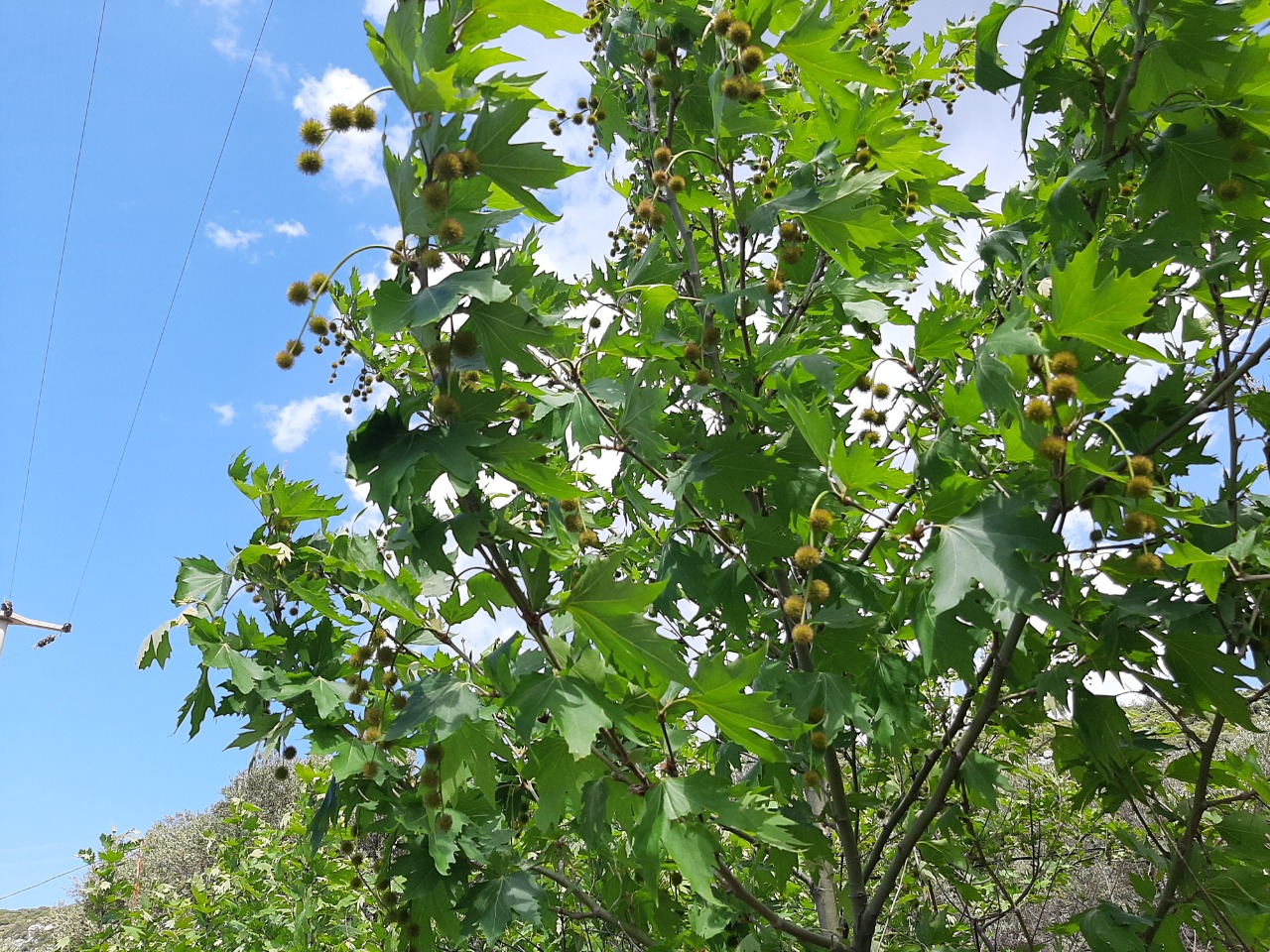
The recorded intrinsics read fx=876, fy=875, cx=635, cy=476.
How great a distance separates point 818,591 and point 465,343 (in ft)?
3.75

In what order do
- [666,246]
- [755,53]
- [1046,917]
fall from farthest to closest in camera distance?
[1046,917]
[666,246]
[755,53]

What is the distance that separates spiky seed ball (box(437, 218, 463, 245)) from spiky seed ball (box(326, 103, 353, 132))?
0.59 m

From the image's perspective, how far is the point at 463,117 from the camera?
1.74 metres

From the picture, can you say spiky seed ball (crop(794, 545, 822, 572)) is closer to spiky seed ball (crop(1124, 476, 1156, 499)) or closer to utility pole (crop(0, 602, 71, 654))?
spiky seed ball (crop(1124, 476, 1156, 499))

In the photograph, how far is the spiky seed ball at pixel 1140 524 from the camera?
2.08 m

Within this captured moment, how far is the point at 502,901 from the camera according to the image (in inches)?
99.3

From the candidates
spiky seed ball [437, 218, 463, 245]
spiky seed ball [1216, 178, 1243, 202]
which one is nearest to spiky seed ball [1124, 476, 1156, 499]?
spiky seed ball [1216, 178, 1243, 202]

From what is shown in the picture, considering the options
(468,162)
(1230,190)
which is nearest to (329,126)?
(468,162)

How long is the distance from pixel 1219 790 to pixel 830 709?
13.3 feet

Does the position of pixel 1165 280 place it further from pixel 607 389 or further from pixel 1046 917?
pixel 1046 917

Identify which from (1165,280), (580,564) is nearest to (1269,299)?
(1165,280)

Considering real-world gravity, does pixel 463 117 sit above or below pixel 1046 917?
above

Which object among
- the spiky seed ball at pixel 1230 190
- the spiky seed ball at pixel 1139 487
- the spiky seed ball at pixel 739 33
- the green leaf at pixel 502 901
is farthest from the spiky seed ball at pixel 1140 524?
→ the green leaf at pixel 502 901

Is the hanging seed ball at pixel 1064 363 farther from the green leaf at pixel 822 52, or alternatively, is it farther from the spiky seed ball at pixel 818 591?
the green leaf at pixel 822 52
